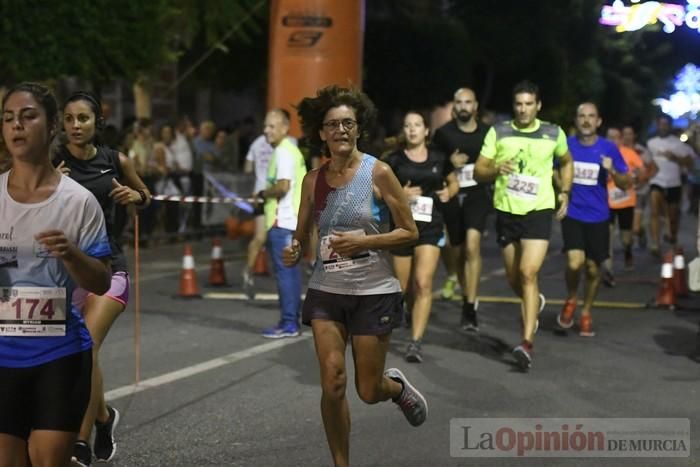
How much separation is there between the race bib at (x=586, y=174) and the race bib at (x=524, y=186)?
1375 millimetres

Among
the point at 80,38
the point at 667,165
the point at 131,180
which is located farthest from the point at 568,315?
the point at 80,38

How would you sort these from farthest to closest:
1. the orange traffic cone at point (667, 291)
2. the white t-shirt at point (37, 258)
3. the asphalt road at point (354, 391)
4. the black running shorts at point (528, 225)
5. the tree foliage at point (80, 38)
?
the tree foliage at point (80, 38) → the orange traffic cone at point (667, 291) → the black running shorts at point (528, 225) → the asphalt road at point (354, 391) → the white t-shirt at point (37, 258)

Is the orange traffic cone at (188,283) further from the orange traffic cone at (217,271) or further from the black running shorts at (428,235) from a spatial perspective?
the black running shorts at (428,235)

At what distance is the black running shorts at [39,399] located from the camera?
510cm

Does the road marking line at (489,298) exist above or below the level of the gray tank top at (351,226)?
below

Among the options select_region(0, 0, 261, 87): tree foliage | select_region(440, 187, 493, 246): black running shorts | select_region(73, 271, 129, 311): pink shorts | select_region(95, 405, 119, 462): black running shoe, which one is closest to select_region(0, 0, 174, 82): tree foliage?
Result: select_region(0, 0, 261, 87): tree foliage

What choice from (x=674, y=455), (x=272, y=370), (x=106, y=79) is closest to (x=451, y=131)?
(x=272, y=370)

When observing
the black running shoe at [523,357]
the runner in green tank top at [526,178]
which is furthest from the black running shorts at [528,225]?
the black running shoe at [523,357]

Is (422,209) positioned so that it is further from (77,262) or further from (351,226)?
(77,262)

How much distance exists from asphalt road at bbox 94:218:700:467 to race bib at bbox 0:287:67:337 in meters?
2.41

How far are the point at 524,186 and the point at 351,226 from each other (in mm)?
4158

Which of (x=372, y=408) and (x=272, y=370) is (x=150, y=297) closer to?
(x=272, y=370)

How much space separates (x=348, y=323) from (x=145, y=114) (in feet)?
66.6

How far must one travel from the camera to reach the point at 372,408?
8.90 metres
